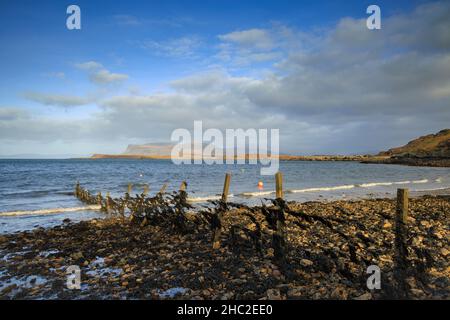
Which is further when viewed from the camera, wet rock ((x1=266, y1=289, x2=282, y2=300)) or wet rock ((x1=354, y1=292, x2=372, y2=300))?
wet rock ((x1=266, y1=289, x2=282, y2=300))

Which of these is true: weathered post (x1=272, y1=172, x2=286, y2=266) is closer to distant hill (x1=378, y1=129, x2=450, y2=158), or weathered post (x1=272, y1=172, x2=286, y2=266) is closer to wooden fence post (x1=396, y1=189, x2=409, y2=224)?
wooden fence post (x1=396, y1=189, x2=409, y2=224)

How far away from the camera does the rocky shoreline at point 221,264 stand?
7406 millimetres

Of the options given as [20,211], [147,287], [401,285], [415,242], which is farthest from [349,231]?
[20,211]

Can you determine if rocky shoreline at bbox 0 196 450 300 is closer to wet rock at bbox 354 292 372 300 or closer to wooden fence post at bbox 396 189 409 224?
wet rock at bbox 354 292 372 300

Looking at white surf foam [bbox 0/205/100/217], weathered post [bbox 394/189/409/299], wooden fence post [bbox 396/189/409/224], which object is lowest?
white surf foam [bbox 0/205/100/217]

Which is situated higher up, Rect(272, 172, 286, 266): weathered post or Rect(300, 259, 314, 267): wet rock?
Rect(272, 172, 286, 266): weathered post

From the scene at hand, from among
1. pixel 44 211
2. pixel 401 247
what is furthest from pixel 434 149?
pixel 44 211

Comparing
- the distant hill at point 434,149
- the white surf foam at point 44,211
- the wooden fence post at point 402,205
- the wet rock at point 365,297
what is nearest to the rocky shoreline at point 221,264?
the wet rock at point 365,297

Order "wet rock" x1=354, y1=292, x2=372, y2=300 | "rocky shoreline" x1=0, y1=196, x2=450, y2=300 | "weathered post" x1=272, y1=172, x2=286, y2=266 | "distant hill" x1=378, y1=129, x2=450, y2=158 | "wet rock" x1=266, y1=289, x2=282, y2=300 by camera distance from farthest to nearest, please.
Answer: "distant hill" x1=378, y1=129, x2=450, y2=158 → "weathered post" x1=272, y1=172, x2=286, y2=266 → "rocky shoreline" x1=0, y1=196, x2=450, y2=300 → "wet rock" x1=266, y1=289, x2=282, y2=300 → "wet rock" x1=354, y1=292, x2=372, y2=300

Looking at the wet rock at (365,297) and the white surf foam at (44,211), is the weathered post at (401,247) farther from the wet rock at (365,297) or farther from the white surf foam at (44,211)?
the white surf foam at (44,211)

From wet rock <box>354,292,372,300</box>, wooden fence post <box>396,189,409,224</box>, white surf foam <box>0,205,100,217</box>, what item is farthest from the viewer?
white surf foam <box>0,205,100,217</box>

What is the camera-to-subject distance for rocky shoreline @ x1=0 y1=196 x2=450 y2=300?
7406 millimetres

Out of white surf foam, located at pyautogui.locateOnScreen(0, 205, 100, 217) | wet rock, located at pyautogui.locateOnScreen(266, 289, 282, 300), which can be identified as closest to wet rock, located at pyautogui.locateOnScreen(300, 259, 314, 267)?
wet rock, located at pyautogui.locateOnScreen(266, 289, 282, 300)
